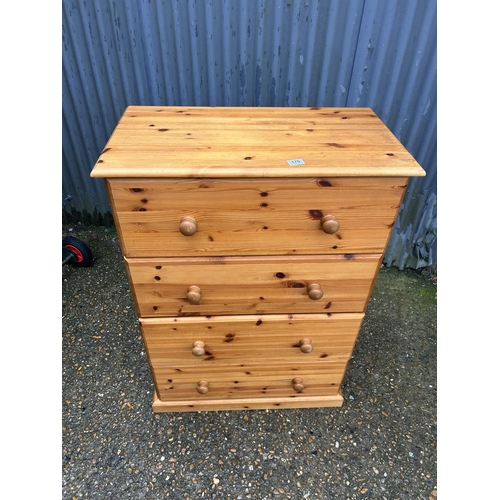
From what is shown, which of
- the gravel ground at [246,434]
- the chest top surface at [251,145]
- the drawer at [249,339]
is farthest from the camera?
the gravel ground at [246,434]

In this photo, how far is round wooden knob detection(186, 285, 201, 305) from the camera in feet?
4.51

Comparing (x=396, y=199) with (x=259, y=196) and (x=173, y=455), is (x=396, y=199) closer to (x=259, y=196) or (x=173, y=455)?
(x=259, y=196)

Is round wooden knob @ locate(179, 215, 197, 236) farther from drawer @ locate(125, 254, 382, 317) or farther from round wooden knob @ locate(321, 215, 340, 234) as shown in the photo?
round wooden knob @ locate(321, 215, 340, 234)

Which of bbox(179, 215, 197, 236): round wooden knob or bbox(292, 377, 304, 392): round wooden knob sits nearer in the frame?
bbox(179, 215, 197, 236): round wooden knob

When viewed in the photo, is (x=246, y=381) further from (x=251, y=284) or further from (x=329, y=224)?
Answer: (x=329, y=224)

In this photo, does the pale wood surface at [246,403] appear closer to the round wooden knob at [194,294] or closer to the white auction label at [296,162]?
the round wooden knob at [194,294]

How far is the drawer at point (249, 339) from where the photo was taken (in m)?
1.54

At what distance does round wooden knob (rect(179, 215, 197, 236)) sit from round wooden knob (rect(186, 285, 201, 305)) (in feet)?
0.89

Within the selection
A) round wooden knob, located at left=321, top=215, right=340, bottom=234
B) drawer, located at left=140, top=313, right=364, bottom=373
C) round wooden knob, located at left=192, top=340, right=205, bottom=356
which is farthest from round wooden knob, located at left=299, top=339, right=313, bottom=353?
round wooden knob, located at left=321, top=215, right=340, bottom=234

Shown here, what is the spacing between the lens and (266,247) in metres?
1.32

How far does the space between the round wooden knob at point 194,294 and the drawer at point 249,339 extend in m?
0.16

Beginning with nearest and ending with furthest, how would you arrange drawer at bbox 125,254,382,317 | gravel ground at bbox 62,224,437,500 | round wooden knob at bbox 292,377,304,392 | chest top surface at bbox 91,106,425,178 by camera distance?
chest top surface at bbox 91,106,425,178 → drawer at bbox 125,254,382,317 → gravel ground at bbox 62,224,437,500 → round wooden knob at bbox 292,377,304,392

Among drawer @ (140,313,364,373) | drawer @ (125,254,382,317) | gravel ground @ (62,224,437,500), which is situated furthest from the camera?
gravel ground @ (62,224,437,500)

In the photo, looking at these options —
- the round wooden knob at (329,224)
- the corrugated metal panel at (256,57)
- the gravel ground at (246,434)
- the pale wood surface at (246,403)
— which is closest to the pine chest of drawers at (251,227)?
the round wooden knob at (329,224)
